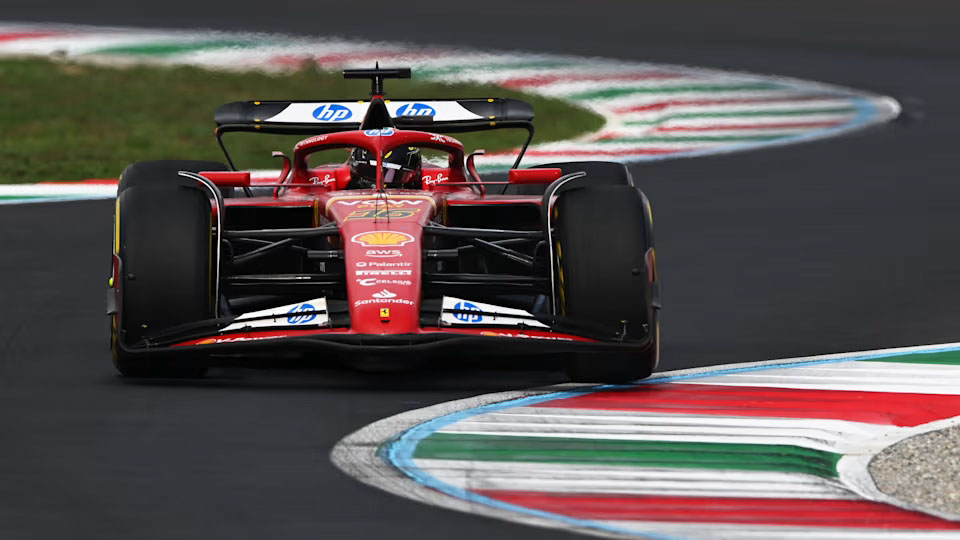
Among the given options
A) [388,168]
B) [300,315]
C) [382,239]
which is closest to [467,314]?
[382,239]

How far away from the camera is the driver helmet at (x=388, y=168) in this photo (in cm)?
1155

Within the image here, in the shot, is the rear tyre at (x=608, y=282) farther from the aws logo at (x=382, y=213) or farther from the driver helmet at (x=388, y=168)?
the driver helmet at (x=388, y=168)

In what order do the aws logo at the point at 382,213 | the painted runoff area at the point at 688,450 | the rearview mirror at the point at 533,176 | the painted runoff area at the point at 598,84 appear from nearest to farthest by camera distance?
the painted runoff area at the point at 688,450
the aws logo at the point at 382,213
the rearview mirror at the point at 533,176
the painted runoff area at the point at 598,84

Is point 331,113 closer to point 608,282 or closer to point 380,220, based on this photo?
point 380,220

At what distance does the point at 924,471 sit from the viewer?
8055 millimetres

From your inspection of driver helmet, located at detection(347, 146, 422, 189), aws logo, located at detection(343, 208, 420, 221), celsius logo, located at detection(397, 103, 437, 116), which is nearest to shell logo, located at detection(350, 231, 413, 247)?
aws logo, located at detection(343, 208, 420, 221)

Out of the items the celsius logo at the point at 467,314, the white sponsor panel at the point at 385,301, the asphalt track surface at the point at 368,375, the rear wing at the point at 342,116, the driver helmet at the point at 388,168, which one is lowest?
the asphalt track surface at the point at 368,375

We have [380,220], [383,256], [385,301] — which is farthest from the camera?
[380,220]

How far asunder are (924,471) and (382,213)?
320 centimetres

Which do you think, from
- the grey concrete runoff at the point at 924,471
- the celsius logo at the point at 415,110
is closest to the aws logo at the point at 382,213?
the celsius logo at the point at 415,110

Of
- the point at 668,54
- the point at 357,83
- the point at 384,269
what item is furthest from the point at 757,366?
the point at 668,54

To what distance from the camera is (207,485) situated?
7863mm

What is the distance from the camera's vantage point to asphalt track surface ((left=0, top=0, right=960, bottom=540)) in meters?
7.54

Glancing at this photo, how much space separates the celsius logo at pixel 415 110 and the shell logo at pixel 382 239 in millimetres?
2089
